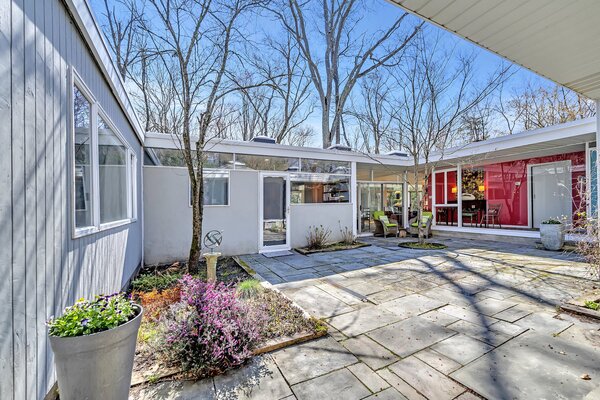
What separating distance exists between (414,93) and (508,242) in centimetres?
526

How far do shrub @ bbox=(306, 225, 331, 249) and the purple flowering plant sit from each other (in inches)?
225

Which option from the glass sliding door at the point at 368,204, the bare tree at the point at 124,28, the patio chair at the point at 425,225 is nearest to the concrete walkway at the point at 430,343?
the patio chair at the point at 425,225

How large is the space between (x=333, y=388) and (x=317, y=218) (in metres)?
5.83

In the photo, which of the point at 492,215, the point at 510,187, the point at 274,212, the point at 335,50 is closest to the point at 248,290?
the point at 274,212

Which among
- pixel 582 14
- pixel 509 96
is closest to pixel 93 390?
pixel 582 14

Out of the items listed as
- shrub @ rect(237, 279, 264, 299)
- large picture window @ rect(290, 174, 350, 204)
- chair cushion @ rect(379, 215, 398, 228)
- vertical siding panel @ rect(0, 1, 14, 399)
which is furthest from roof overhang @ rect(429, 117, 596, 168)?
vertical siding panel @ rect(0, 1, 14, 399)

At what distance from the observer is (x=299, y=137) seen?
17.2 meters

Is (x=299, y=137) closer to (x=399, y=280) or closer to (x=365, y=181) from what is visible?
(x=365, y=181)

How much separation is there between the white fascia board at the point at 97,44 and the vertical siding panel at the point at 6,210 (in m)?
0.91

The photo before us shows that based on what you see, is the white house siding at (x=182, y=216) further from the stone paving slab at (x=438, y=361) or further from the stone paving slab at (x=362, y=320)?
the stone paving slab at (x=438, y=361)

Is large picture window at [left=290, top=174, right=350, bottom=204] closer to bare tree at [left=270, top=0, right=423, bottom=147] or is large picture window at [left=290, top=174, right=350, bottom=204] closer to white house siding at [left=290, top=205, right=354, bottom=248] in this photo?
white house siding at [left=290, top=205, right=354, bottom=248]

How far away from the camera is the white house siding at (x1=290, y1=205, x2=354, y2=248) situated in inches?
287

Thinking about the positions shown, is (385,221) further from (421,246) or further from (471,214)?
(471,214)

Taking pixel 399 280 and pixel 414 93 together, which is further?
pixel 414 93
